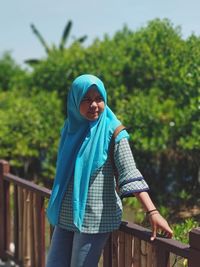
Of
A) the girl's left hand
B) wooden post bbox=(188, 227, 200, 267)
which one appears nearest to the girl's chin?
the girl's left hand

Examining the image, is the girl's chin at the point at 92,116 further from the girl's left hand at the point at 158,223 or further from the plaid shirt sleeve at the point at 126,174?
the girl's left hand at the point at 158,223

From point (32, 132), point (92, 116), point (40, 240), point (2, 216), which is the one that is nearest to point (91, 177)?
point (92, 116)

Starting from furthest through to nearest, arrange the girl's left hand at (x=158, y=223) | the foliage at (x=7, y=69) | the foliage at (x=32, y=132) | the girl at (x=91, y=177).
Answer: the foliage at (x=7, y=69)
the foliage at (x=32, y=132)
the girl at (x=91, y=177)
the girl's left hand at (x=158, y=223)

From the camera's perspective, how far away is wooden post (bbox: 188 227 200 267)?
7.34 ft

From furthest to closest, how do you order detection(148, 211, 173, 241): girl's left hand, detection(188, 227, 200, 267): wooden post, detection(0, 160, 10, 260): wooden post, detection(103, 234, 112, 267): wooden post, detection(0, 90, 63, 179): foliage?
detection(0, 90, 63, 179): foliage → detection(0, 160, 10, 260): wooden post → detection(103, 234, 112, 267): wooden post → detection(148, 211, 173, 241): girl's left hand → detection(188, 227, 200, 267): wooden post

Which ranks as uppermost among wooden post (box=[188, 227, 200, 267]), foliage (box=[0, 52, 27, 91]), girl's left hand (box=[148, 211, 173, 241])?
foliage (box=[0, 52, 27, 91])

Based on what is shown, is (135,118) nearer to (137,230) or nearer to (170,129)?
(170,129)

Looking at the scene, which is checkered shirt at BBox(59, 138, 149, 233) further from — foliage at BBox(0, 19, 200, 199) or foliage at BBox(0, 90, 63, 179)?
foliage at BBox(0, 90, 63, 179)

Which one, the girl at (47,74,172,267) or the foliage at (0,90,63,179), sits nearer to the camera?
the girl at (47,74,172,267)

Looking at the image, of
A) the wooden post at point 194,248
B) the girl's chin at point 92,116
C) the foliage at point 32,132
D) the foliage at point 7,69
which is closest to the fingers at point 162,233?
the wooden post at point 194,248

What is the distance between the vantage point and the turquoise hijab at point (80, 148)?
2.49 metres

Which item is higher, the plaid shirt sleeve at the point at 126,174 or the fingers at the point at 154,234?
the plaid shirt sleeve at the point at 126,174

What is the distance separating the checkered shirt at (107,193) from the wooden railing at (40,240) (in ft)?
0.69

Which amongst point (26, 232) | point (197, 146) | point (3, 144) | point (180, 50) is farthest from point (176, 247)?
point (3, 144)
